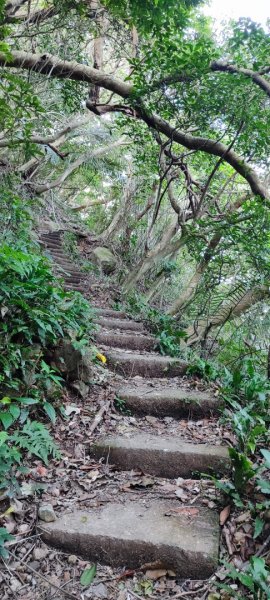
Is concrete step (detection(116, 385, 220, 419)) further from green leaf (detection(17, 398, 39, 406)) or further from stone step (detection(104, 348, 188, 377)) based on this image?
green leaf (detection(17, 398, 39, 406))

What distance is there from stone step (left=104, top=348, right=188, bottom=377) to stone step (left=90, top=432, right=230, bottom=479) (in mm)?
1344

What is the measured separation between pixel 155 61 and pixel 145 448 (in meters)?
4.62

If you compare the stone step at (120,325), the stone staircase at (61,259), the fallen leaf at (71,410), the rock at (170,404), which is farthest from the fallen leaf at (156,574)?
the stone staircase at (61,259)

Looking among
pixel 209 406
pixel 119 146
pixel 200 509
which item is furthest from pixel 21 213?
pixel 119 146

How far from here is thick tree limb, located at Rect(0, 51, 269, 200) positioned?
4.82 metres

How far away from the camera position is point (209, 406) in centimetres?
342

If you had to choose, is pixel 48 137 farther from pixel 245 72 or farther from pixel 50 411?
pixel 50 411

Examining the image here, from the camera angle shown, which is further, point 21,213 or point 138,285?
point 138,285

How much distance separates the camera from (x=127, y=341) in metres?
5.05

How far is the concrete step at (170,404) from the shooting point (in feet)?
11.3

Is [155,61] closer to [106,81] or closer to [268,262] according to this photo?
[106,81]

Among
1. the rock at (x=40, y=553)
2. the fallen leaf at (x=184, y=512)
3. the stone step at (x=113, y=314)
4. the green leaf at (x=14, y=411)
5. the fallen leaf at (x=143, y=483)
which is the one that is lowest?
the rock at (x=40, y=553)

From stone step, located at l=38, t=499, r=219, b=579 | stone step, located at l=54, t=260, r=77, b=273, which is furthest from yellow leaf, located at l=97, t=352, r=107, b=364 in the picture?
stone step, located at l=54, t=260, r=77, b=273

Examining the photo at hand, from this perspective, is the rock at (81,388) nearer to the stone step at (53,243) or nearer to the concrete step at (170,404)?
the concrete step at (170,404)
